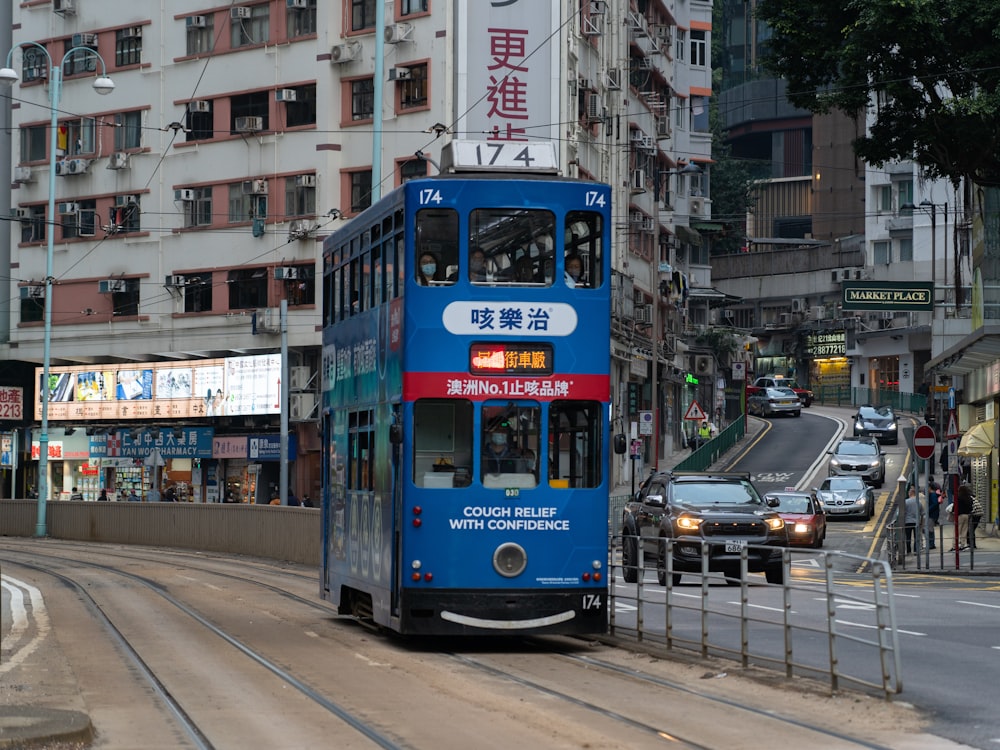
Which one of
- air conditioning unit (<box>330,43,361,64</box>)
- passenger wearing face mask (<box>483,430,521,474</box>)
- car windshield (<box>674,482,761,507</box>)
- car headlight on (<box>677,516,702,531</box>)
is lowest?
car headlight on (<box>677,516,702,531</box>)

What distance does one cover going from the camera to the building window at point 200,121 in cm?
5728

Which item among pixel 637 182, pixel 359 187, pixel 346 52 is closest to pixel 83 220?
pixel 359 187

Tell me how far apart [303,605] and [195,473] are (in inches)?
1372

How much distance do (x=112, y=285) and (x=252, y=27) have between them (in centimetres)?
1013

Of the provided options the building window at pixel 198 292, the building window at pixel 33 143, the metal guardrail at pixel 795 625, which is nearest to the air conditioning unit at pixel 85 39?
the building window at pixel 33 143

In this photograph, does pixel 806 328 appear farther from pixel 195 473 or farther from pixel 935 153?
pixel 935 153

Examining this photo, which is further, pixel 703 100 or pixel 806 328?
pixel 806 328

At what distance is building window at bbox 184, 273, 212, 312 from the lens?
57.6 meters

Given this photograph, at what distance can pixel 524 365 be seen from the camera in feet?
55.1

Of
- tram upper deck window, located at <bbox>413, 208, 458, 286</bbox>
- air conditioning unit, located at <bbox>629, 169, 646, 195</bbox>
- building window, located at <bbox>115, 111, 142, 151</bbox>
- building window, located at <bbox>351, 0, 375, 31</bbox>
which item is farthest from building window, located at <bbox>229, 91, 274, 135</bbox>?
tram upper deck window, located at <bbox>413, 208, 458, 286</bbox>

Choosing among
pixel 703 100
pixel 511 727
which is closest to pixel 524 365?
pixel 511 727

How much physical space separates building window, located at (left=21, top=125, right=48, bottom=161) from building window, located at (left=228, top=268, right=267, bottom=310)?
1064cm

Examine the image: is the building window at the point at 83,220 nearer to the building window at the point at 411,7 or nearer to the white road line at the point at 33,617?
the building window at the point at 411,7

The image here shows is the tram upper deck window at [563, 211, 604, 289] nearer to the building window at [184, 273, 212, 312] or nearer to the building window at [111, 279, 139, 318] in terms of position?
the building window at [184, 273, 212, 312]
